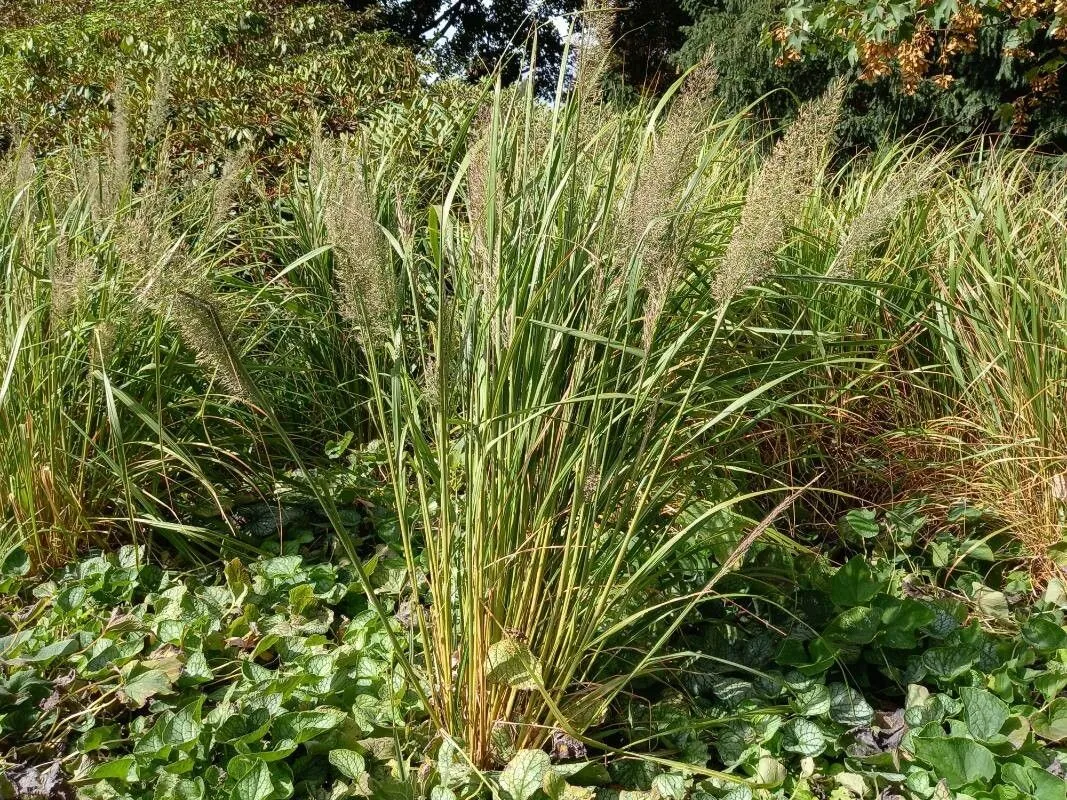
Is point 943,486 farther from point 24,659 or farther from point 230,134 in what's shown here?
point 230,134

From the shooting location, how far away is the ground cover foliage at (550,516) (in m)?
1.47

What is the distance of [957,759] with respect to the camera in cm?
154

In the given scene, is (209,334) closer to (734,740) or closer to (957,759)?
(734,740)

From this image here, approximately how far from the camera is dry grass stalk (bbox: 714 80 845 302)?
54.1 inches

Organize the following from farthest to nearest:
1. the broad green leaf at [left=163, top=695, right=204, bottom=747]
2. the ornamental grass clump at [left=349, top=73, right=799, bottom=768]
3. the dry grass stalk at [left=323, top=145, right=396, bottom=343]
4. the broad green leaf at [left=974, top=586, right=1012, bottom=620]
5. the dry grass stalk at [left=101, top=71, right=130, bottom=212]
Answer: the dry grass stalk at [left=101, top=71, right=130, bottom=212], the broad green leaf at [left=974, top=586, right=1012, bottom=620], the broad green leaf at [left=163, top=695, right=204, bottom=747], the ornamental grass clump at [left=349, top=73, right=799, bottom=768], the dry grass stalk at [left=323, top=145, right=396, bottom=343]

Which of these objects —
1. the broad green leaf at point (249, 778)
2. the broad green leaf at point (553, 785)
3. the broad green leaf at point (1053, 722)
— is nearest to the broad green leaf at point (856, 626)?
the broad green leaf at point (1053, 722)

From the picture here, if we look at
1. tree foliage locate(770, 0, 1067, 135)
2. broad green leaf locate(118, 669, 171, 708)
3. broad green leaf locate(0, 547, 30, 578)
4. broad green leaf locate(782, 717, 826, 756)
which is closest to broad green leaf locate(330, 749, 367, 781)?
broad green leaf locate(118, 669, 171, 708)

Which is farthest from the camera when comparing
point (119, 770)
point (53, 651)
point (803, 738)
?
point (53, 651)

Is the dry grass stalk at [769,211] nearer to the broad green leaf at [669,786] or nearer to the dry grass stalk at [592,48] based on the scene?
the dry grass stalk at [592,48]

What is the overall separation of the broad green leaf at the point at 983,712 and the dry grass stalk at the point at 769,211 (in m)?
0.91

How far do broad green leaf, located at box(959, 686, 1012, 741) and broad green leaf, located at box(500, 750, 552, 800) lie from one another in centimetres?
82

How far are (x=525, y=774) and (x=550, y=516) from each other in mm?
429

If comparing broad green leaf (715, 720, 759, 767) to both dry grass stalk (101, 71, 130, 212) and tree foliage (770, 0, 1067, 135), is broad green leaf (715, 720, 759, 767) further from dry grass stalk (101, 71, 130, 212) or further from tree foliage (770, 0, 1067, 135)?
tree foliage (770, 0, 1067, 135)

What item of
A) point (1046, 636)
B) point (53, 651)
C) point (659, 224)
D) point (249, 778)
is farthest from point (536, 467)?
point (1046, 636)
